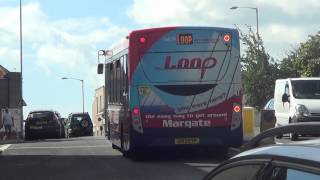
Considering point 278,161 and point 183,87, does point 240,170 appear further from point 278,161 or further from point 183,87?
point 183,87

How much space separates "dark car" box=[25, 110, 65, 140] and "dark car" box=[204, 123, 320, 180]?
3292 cm

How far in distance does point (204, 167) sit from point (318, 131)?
34.8ft

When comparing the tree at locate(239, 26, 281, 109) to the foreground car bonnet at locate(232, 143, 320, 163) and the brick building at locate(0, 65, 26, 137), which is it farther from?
the foreground car bonnet at locate(232, 143, 320, 163)

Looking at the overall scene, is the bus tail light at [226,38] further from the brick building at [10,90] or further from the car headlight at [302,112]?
the brick building at [10,90]

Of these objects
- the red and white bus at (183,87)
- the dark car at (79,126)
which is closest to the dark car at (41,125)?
the dark car at (79,126)

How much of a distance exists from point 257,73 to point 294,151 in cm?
4619

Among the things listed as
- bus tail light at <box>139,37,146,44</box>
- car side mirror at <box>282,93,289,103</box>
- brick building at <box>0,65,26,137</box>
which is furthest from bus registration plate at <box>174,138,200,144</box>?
brick building at <box>0,65,26,137</box>

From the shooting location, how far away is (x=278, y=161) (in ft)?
11.2

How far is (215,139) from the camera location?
619 inches

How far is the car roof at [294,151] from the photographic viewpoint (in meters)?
3.25

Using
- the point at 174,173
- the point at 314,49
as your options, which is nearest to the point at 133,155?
the point at 174,173

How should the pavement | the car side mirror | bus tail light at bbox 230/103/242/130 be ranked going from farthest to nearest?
the car side mirror, bus tail light at bbox 230/103/242/130, the pavement

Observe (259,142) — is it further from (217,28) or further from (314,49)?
(314,49)

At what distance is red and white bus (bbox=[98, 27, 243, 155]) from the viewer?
15594mm
